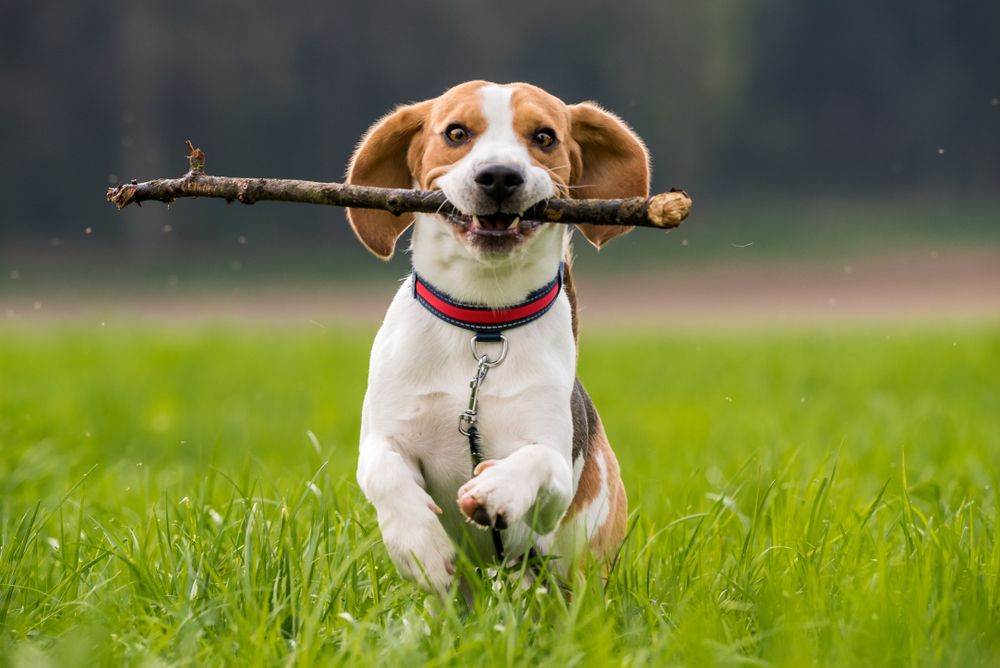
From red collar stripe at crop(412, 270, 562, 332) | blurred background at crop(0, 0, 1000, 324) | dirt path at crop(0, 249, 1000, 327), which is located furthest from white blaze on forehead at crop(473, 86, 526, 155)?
blurred background at crop(0, 0, 1000, 324)

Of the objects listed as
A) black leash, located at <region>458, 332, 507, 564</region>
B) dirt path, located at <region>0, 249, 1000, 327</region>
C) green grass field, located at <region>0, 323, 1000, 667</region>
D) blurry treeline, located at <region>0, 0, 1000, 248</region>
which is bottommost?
dirt path, located at <region>0, 249, 1000, 327</region>

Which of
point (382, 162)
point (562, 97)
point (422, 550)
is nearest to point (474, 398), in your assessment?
point (422, 550)

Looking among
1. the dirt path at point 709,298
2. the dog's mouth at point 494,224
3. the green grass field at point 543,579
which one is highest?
the dog's mouth at point 494,224

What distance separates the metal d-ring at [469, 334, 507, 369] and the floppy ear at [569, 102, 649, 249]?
1.97ft

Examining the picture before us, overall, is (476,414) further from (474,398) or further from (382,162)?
(382,162)

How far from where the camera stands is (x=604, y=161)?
4441mm

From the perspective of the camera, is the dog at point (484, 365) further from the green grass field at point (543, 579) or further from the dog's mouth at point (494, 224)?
the green grass field at point (543, 579)

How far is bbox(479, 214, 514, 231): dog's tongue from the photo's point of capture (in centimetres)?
381

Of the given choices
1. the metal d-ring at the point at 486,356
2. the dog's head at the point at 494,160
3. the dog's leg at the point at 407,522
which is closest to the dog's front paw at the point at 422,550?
the dog's leg at the point at 407,522

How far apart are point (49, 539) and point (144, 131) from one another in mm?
29466

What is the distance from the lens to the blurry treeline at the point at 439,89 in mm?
32938

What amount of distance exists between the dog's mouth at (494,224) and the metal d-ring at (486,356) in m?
0.31

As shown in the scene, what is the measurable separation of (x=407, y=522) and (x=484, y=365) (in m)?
0.55

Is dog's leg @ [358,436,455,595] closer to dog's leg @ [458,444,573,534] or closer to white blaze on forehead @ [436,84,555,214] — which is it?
dog's leg @ [458,444,573,534]
